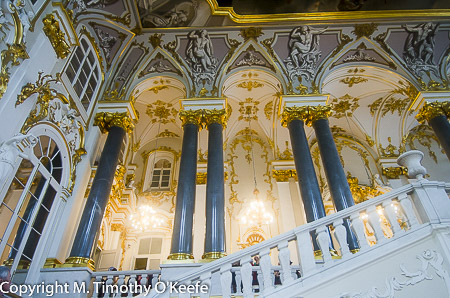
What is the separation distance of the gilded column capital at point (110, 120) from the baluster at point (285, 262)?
561 centimetres

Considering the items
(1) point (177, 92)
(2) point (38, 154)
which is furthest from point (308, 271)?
(1) point (177, 92)

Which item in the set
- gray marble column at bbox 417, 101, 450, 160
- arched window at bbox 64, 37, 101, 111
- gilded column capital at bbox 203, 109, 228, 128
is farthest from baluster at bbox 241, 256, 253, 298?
gray marble column at bbox 417, 101, 450, 160

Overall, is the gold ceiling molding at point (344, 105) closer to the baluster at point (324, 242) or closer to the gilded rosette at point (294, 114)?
the gilded rosette at point (294, 114)

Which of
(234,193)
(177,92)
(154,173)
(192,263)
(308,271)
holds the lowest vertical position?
(308,271)

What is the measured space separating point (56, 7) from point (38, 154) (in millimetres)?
2827

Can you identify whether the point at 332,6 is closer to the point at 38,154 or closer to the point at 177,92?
the point at 177,92

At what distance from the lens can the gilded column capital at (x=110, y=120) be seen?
7.90m

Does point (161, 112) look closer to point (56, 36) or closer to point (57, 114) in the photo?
point (57, 114)

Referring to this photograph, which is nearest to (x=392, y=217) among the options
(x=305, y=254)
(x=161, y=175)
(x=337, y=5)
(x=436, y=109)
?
(x=305, y=254)

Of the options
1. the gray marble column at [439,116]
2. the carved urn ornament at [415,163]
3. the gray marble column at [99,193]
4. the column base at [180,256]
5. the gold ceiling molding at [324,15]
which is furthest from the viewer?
the gold ceiling molding at [324,15]

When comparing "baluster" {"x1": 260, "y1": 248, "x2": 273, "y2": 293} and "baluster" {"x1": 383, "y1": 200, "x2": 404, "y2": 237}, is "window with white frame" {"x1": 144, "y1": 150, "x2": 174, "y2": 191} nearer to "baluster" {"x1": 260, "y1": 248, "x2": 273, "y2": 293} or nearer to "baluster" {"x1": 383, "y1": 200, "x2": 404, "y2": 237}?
"baluster" {"x1": 260, "y1": 248, "x2": 273, "y2": 293}

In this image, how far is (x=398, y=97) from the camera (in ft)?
35.7

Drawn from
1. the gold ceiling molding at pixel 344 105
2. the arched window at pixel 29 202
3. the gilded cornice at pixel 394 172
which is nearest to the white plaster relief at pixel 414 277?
the arched window at pixel 29 202

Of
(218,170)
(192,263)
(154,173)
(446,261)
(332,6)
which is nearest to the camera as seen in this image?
(446,261)
